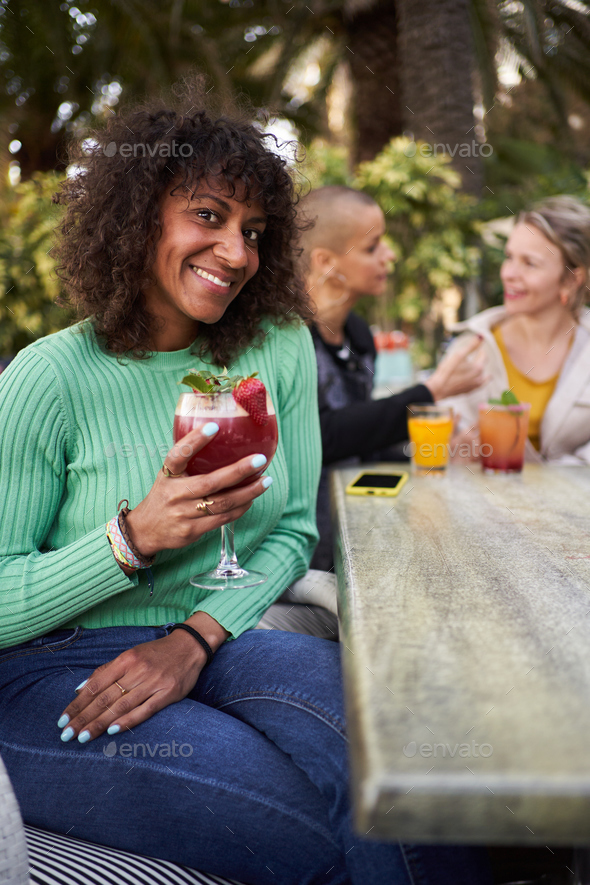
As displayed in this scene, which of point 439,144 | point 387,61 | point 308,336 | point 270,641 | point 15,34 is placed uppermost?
point 15,34

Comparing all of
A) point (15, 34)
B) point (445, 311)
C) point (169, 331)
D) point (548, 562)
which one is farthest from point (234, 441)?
point (15, 34)

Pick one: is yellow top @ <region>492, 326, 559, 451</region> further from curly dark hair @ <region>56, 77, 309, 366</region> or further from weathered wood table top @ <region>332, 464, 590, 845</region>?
curly dark hair @ <region>56, 77, 309, 366</region>

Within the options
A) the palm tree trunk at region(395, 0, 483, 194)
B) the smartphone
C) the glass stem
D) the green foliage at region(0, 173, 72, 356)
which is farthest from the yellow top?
the green foliage at region(0, 173, 72, 356)

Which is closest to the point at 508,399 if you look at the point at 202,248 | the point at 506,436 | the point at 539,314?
the point at 506,436

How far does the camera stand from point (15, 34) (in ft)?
25.5

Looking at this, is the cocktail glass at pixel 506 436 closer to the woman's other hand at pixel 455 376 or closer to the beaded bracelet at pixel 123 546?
the woman's other hand at pixel 455 376

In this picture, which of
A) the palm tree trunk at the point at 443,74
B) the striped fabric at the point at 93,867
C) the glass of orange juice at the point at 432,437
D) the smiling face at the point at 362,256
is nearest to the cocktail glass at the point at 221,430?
the striped fabric at the point at 93,867

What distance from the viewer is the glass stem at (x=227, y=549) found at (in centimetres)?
140

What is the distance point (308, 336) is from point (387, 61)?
6.66 meters

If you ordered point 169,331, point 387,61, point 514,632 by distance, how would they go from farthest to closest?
point 387,61 → point 169,331 → point 514,632

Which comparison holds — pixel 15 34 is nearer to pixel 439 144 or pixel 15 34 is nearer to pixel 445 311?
pixel 439 144

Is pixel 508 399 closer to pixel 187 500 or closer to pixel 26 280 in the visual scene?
pixel 187 500

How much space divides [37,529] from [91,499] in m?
0.11

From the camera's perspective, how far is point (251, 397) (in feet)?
4.14
